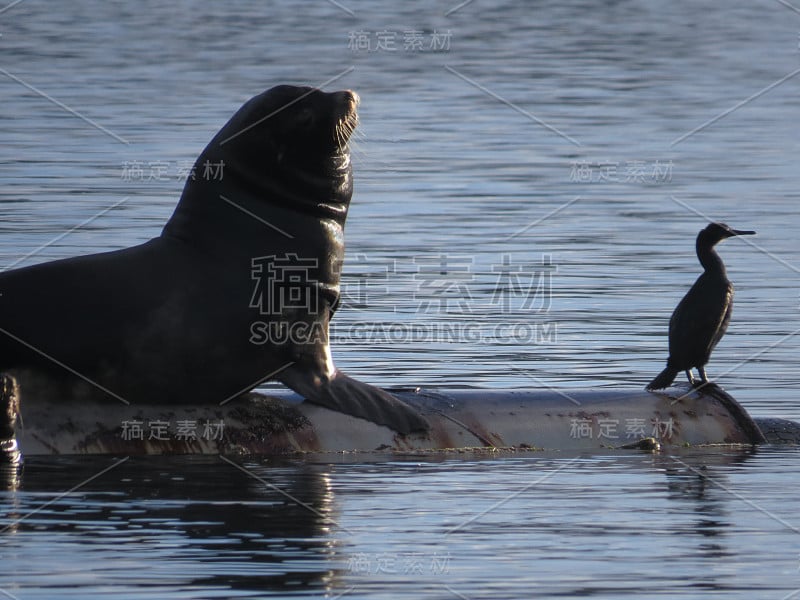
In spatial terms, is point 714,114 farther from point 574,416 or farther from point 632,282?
point 574,416

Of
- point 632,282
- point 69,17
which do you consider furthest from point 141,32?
point 632,282

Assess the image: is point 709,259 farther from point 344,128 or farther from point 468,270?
point 468,270

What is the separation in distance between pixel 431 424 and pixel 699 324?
208 centimetres

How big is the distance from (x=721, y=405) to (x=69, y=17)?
52.6 m

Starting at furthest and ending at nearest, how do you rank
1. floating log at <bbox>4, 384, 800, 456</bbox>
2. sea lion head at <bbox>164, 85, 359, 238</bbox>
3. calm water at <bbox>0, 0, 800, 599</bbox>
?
sea lion head at <bbox>164, 85, 359, 238</bbox>, floating log at <bbox>4, 384, 800, 456</bbox>, calm water at <bbox>0, 0, 800, 599</bbox>

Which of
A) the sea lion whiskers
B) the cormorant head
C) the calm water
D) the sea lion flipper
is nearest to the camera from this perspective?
the calm water

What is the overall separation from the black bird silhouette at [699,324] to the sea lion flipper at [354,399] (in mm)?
1998

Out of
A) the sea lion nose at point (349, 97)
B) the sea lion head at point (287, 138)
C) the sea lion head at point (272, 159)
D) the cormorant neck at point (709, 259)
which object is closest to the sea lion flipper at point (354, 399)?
the sea lion head at point (272, 159)

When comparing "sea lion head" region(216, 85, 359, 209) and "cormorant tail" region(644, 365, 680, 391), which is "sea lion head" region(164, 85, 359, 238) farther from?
"cormorant tail" region(644, 365, 680, 391)

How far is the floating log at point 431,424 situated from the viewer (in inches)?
504

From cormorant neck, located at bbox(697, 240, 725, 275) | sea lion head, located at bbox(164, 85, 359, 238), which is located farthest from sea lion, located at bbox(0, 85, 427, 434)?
cormorant neck, located at bbox(697, 240, 725, 275)

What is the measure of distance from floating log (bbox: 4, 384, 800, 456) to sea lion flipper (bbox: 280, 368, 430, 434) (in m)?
0.06

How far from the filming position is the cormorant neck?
1477 centimetres

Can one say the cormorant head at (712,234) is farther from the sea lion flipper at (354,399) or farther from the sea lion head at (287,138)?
the sea lion head at (287,138)
